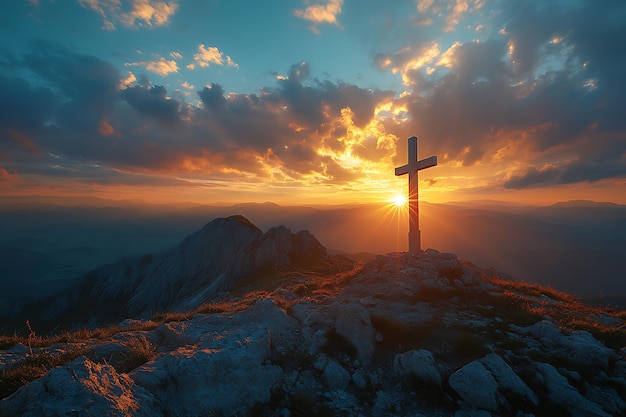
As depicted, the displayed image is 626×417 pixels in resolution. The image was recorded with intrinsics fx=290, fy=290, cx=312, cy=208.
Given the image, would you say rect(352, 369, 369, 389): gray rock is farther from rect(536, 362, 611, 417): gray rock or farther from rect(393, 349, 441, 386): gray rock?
rect(536, 362, 611, 417): gray rock

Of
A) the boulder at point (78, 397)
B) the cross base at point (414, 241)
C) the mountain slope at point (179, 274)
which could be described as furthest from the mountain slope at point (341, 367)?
the mountain slope at point (179, 274)

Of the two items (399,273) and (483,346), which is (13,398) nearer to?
(483,346)

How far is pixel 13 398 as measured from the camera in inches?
185

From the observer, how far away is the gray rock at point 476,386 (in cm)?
634

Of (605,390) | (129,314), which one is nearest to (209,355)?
(605,390)

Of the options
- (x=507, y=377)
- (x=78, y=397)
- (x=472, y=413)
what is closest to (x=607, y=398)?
(x=507, y=377)

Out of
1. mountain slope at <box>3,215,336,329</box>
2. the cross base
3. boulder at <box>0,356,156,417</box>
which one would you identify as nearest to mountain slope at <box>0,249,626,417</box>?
boulder at <box>0,356,156,417</box>

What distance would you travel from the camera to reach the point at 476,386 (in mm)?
6547

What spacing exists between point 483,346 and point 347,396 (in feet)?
14.1

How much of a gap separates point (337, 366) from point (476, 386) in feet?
10.8

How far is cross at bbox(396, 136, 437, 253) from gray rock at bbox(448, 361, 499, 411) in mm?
12318

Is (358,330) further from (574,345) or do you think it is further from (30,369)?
(30,369)

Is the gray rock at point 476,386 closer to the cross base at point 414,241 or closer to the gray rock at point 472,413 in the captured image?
the gray rock at point 472,413

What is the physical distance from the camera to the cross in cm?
1888
